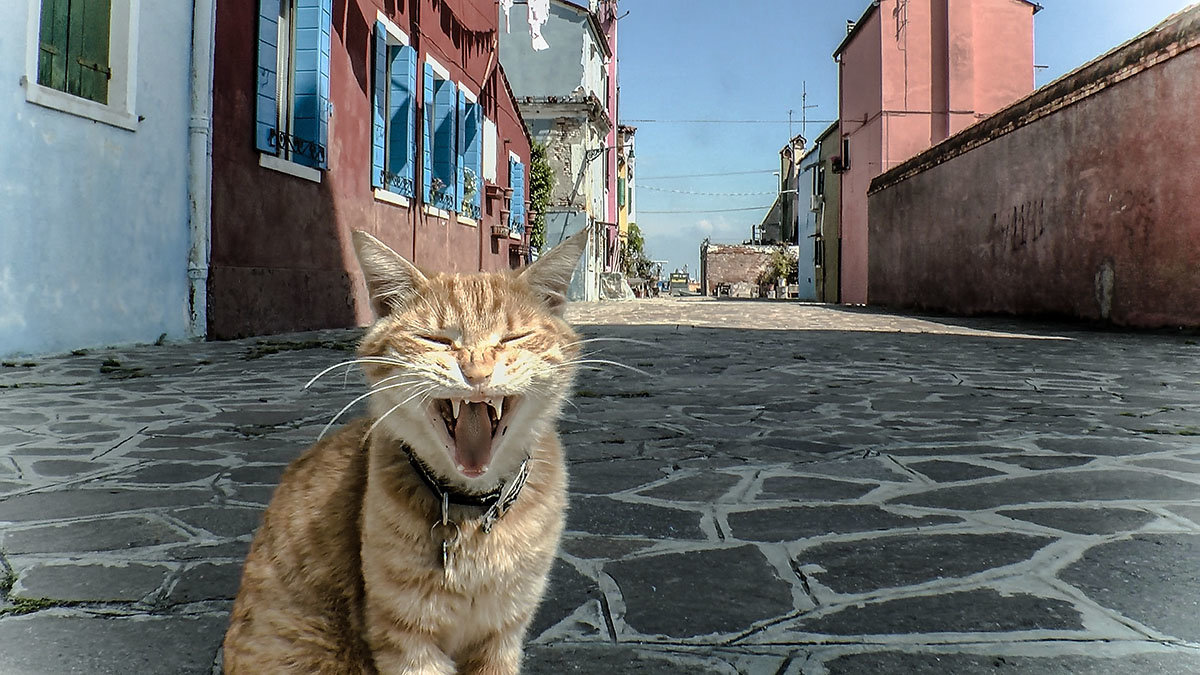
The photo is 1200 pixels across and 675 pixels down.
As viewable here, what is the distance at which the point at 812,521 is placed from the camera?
99.3 inches

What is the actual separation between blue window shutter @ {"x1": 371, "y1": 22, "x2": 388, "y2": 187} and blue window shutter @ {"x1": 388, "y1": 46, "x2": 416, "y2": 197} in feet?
0.42

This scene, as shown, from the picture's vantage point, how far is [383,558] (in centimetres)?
137

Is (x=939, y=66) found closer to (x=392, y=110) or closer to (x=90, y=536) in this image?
(x=392, y=110)

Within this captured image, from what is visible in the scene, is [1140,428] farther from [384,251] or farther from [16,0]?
[16,0]

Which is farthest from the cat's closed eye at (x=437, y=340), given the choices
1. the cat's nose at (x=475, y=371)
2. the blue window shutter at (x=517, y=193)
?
the blue window shutter at (x=517, y=193)

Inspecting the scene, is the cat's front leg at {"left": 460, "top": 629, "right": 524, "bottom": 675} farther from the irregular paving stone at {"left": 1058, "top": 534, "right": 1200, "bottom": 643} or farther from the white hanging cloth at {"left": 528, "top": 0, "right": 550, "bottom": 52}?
the white hanging cloth at {"left": 528, "top": 0, "right": 550, "bottom": 52}

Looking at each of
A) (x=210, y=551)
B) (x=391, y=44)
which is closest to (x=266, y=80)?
(x=391, y=44)

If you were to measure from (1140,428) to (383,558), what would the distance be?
4066mm

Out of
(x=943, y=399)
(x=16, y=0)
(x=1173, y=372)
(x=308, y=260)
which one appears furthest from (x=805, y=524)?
(x=308, y=260)

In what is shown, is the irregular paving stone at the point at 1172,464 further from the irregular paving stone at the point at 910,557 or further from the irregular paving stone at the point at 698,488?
the irregular paving stone at the point at 698,488

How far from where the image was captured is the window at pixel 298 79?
832 cm

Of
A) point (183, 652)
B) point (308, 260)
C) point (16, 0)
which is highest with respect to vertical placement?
point (16, 0)

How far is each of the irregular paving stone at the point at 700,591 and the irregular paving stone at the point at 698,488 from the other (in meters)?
0.53

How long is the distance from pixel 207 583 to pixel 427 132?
10496mm
